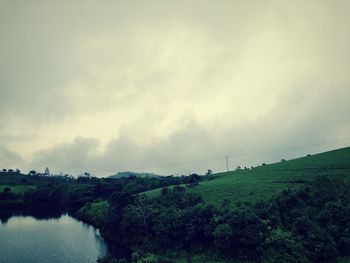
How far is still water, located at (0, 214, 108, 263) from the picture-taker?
65.2 metres

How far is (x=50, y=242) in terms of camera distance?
7919 centimetres

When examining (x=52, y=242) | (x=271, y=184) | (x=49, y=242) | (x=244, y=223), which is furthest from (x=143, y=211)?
(x=271, y=184)

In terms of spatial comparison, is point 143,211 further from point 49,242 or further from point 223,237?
point 49,242

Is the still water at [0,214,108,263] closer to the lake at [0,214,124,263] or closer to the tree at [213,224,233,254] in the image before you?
the lake at [0,214,124,263]

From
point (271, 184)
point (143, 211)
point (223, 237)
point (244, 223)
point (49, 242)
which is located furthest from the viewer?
point (271, 184)

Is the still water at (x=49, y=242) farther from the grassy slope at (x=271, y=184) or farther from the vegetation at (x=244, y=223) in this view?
the grassy slope at (x=271, y=184)

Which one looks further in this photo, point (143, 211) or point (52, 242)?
point (52, 242)

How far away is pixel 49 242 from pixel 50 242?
0.30 meters

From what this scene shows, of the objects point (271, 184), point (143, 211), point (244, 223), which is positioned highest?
point (271, 184)

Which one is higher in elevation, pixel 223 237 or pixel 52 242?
pixel 223 237

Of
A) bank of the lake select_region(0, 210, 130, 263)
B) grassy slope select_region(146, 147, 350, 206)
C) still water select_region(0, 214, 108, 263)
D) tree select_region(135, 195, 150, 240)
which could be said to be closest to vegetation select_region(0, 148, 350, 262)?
tree select_region(135, 195, 150, 240)

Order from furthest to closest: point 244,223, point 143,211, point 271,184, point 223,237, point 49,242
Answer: point 271,184 < point 49,242 < point 143,211 < point 244,223 < point 223,237

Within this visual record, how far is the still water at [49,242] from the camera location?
65.2 m

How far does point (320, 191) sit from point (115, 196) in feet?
192
